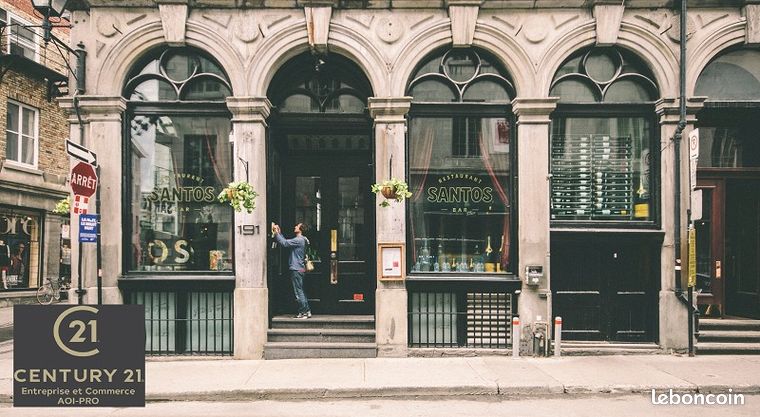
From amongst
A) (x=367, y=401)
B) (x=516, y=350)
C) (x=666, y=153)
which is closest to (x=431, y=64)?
(x=666, y=153)

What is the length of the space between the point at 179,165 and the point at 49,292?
38.1 ft

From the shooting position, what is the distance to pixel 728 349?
33.2ft

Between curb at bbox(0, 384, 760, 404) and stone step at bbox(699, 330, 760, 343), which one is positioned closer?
→ curb at bbox(0, 384, 760, 404)

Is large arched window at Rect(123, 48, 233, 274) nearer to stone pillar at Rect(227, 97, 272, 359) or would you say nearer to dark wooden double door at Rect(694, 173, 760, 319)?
stone pillar at Rect(227, 97, 272, 359)

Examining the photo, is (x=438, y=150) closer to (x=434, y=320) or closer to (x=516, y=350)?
(x=434, y=320)

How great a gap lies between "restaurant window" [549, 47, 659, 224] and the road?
12.6 feet

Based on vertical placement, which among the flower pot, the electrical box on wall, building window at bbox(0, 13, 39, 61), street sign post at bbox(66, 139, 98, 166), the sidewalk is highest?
building window at bbox(0, 13, 39, 61)

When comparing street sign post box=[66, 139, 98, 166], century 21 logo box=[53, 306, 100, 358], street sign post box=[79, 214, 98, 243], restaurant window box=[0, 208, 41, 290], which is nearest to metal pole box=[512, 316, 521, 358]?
street sign post box=[79, 214, 98, 243]

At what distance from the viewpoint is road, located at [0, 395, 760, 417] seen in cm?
709

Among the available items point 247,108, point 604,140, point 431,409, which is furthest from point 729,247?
point 247,108

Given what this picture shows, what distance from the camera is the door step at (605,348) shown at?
33.3 feet

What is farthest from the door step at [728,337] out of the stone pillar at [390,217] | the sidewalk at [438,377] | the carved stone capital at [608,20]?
the carved stone capital at [608,20]

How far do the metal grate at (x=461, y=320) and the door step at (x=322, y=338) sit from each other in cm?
89

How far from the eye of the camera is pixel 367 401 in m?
7.75
